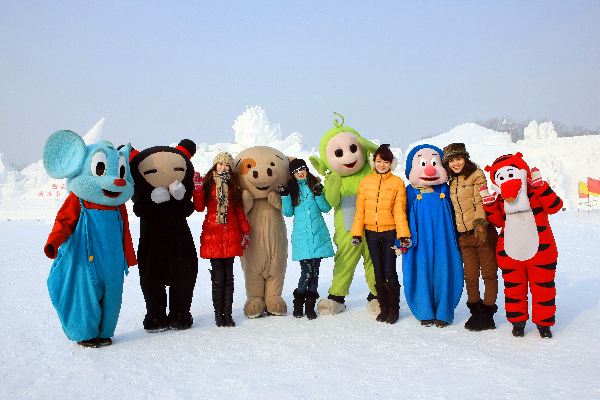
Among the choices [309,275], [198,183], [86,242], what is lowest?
[309,275]

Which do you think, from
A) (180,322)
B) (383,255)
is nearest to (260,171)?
(383,255)

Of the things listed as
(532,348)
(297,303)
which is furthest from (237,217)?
(532,348)

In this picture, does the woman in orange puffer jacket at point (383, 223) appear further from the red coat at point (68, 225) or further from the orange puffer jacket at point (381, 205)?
the red coat at point (68, 225)

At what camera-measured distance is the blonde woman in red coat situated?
424 centimetres

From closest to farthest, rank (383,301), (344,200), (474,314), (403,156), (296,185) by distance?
1. (474,314)
2. (383,301)
3. (296,185)
4. (344,200)
5. (403,156)

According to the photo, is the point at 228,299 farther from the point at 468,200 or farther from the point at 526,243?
the point at 526,243

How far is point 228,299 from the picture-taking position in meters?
4.26

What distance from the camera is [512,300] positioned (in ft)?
12.2

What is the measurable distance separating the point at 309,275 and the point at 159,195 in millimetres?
1677

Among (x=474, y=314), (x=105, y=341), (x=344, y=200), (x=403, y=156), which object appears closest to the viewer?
(x=105, y=341)

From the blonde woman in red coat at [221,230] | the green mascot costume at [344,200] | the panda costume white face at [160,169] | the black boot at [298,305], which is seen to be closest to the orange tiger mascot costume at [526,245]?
the green mascot costume at [344,200]

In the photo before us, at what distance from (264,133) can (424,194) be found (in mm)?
40346

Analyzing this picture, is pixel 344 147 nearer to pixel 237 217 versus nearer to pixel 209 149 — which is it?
pixel 237 217

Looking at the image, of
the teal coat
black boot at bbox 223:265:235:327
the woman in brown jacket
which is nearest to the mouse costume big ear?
black boot at bbox 223:265:235:327
